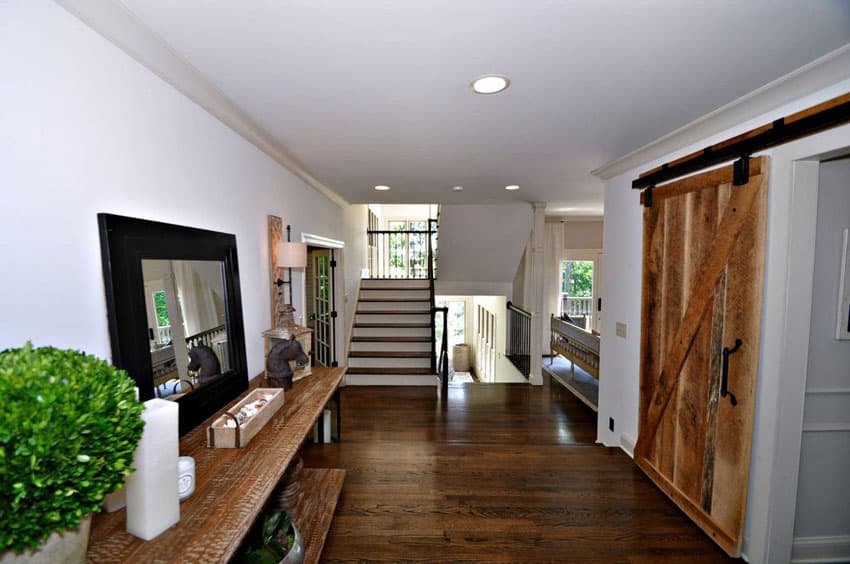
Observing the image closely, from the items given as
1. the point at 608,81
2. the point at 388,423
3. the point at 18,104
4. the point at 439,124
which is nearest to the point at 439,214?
the point at 388,423

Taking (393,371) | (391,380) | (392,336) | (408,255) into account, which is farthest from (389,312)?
(408,255)

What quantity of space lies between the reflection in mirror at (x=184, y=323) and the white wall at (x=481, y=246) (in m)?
4.19

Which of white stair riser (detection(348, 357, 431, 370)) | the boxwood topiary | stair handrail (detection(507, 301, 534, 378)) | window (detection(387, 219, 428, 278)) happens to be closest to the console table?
the boxwood topiary

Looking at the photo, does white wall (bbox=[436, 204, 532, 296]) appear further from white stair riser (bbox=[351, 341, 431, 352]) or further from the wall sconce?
the wall sconce

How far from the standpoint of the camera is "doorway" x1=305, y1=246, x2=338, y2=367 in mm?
5184

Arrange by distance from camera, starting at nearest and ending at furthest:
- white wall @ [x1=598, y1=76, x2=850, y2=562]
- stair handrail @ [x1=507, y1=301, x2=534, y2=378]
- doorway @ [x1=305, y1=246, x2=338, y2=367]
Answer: white wall @ [x1=598, y1=76, x2=850, y2=562]
doorway @ [x1=305, y1=246, x2=338, y2=367]
stair handrail @ [x1=507, y1=301, x2=534, y2=378]

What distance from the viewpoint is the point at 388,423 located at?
4117mm

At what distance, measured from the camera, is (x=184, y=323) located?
1.70 meters

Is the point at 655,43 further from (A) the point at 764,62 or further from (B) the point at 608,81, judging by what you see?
(A) the point at 764,62

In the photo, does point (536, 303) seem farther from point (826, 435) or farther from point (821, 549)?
point (821, 549)

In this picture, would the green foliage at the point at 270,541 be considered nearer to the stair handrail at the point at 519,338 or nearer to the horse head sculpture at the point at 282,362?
the horse head sculpture at the point at 282,362

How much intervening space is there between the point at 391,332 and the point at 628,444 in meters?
3.98

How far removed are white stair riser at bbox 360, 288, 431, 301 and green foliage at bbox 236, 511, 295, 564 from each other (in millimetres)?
5447

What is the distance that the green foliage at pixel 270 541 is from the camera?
60.9 inches
